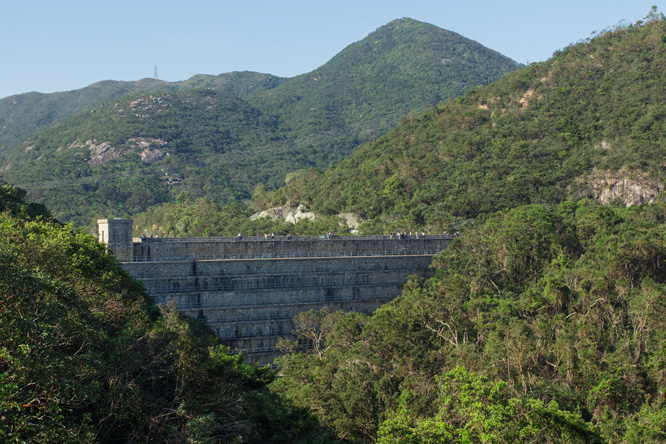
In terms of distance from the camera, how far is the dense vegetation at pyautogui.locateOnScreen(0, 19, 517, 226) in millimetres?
105875

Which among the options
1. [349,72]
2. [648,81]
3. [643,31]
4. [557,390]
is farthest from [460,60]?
[557,390]

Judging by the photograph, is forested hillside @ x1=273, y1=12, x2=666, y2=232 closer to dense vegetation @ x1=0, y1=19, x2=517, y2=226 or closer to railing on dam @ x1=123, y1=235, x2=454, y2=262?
railing on dam @ x1=123, y1=235, x2=454, y2=262

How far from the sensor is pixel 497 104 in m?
78.6

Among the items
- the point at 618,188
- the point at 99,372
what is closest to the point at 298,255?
the point at 618,188

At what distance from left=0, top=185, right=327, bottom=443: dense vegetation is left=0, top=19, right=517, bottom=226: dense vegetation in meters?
67.5

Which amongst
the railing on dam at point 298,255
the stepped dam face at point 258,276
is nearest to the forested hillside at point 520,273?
the stepped dam face at point 258,276

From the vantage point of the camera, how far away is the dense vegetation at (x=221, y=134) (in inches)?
4168

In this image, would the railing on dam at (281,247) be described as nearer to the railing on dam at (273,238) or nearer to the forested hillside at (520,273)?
the railing on dam at (273,238)

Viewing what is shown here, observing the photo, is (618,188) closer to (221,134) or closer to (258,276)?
(258,276)

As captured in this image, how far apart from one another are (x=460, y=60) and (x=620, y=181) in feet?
446

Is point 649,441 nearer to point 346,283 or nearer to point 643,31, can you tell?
point 346,283

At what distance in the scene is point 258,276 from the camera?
44.5 metres

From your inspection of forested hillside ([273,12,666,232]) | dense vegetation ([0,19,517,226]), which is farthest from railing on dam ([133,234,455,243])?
dense vegetation ([0,19,517,226])

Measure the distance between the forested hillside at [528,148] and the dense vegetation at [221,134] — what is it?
34.5 meters
